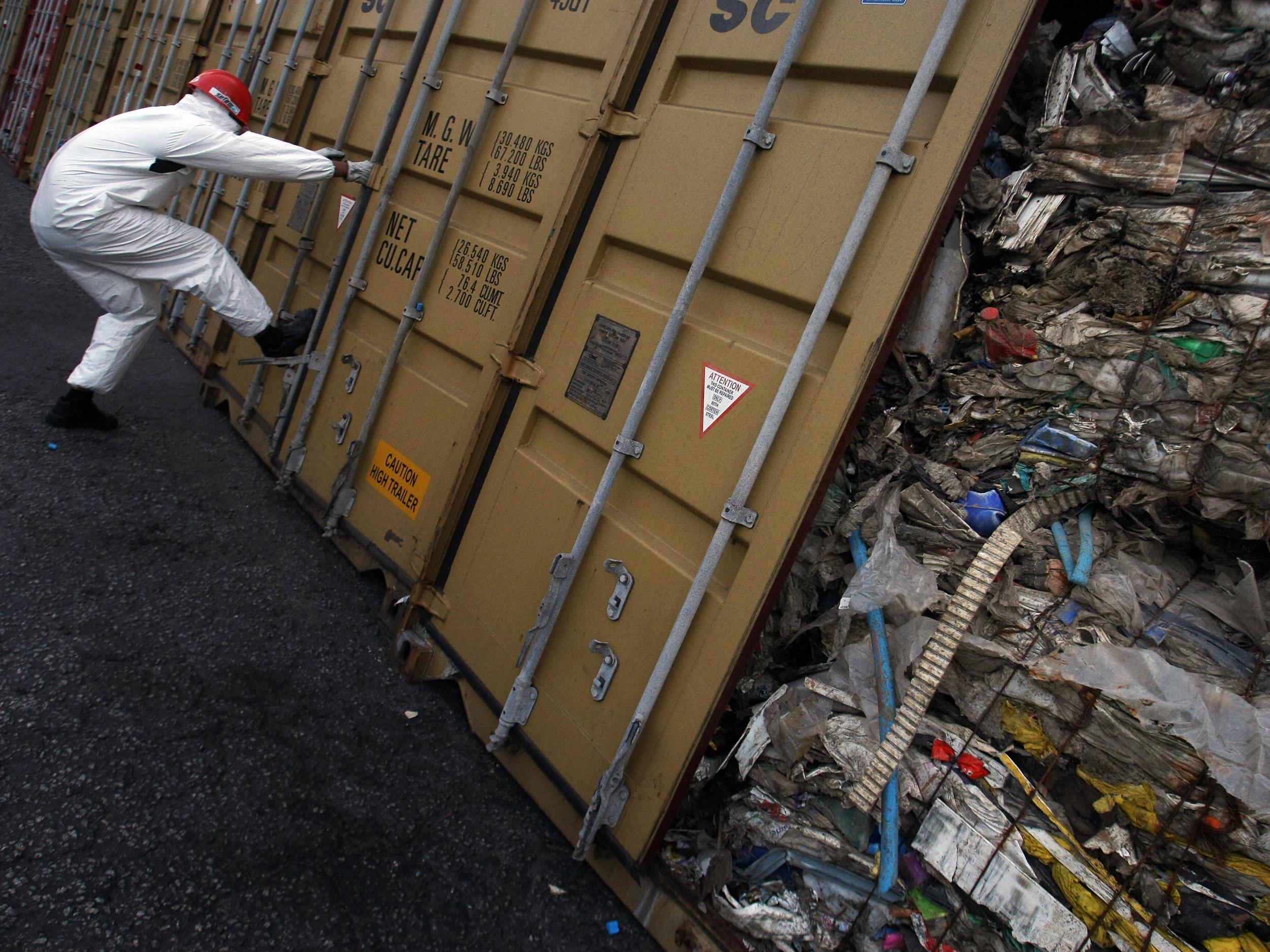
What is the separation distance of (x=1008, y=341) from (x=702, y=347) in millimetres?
1080

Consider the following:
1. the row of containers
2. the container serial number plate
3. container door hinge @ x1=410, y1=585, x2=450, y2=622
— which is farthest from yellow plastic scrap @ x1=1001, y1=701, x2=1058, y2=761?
container door hinge @ x1=410, y1=585, x2=450, y2=622

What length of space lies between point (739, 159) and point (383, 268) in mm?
1963

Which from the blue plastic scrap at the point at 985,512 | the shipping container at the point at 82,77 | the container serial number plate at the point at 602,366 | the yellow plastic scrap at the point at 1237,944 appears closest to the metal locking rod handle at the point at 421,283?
the container serial number plate at the point at 602,366

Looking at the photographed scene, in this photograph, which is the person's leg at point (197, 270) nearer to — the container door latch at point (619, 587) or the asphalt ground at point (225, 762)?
the asphalt ground at point (225, 762)

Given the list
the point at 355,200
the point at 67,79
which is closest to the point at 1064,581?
the point at 355,200

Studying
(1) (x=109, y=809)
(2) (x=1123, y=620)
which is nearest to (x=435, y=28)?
(1) (x=109, y=809)

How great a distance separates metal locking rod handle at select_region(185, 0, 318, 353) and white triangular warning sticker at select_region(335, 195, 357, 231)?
0.78 metres

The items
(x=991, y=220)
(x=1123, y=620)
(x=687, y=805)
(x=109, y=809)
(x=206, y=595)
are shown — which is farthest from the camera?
(x=206, y=595)

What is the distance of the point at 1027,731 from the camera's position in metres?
2.29

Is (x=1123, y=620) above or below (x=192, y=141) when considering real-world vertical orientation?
below

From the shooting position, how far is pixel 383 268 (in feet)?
11.7

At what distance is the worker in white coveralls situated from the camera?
12.2 ft

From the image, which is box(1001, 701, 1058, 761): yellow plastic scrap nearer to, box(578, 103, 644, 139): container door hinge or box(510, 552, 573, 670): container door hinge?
box(510, 552, 573, 670): container door hinge

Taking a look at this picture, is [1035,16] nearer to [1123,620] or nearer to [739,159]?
[739,159]
